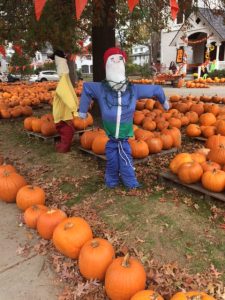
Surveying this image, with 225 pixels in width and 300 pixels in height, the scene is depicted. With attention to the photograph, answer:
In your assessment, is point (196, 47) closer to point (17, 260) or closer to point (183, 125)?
point (183, 125)

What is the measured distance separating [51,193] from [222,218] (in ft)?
7.35

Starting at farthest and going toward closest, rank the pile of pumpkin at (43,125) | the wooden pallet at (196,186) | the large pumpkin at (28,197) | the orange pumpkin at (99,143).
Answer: the pile of pumpkin at (43,125), the orange pumpkin at (99,143), the large pumpkin at (28,197), the wooden pallet at (196,186)

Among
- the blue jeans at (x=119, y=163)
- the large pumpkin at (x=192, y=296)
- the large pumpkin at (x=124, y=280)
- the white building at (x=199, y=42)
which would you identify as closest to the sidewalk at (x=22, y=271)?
the large pumpkin at (x=124, y=280)

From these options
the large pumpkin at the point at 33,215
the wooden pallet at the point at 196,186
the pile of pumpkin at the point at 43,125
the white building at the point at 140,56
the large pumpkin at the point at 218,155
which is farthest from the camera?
the white building at the point at 140,56

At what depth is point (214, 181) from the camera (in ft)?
12.2

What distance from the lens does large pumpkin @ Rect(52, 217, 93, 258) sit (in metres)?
2.97

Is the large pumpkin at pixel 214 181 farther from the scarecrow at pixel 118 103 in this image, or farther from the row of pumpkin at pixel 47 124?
the row of pumpkin at pixel 47 124

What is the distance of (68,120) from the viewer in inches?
222

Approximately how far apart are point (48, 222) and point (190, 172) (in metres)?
1.78

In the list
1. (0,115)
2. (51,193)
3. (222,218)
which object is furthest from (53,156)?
(0,115)

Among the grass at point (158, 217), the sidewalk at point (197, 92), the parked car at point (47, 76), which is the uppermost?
the parked car at point (47, 76)

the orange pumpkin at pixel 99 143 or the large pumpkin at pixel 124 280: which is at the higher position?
the orange pumpkin at pixel 99 143

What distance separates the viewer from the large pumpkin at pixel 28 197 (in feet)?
12.6

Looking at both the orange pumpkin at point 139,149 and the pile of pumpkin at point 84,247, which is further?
the orange pumpkin at point 139,149
